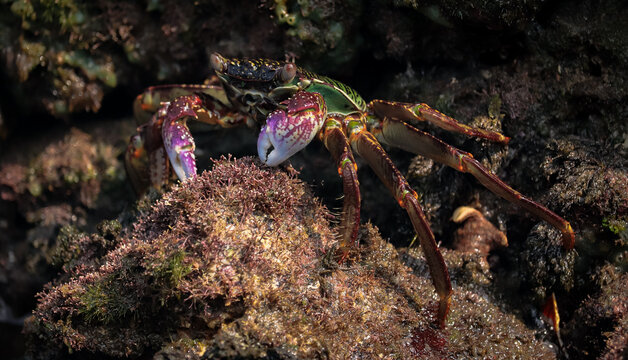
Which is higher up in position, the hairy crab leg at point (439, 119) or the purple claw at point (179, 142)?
the hairy crab leg at point (439, 119)

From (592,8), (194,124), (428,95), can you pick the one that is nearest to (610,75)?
(592,8)

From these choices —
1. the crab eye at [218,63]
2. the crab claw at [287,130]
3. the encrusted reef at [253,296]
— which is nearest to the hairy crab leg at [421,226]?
the encrusted reef at [253,296]

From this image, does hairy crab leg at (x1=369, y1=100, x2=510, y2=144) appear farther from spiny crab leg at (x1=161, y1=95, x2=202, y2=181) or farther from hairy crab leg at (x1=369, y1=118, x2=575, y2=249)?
spiny crab leg at (x1=161, y1=95, x2=202, y2=181)

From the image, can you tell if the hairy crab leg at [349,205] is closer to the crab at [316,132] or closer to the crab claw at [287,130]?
the crab at [316,132]

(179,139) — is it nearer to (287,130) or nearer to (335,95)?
(287,130)

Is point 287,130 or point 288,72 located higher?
point 288,72

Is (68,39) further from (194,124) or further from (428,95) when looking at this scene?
(428,95)

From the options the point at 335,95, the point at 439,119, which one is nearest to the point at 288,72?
the point at 335,95
